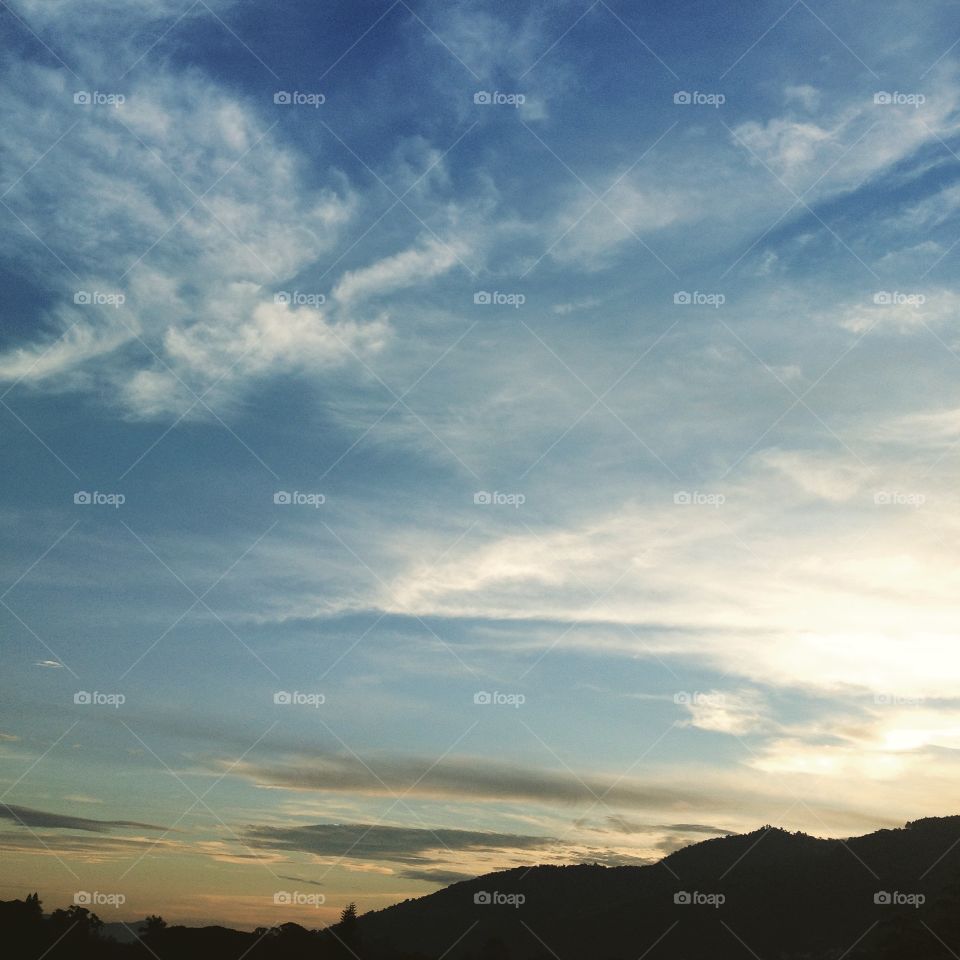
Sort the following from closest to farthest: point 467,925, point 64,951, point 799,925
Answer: point 64,951, point 467,925, point 799,925

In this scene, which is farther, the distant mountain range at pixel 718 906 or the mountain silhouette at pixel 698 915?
the distant mountain range at pixel 718 906

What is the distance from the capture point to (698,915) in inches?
4811

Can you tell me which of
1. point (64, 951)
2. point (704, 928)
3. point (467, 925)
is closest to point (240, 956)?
point (64, 951)

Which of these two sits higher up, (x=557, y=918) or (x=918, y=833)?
(x=918, y=833)

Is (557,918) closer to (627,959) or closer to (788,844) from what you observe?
(627,959)

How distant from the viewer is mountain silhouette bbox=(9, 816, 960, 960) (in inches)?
2648

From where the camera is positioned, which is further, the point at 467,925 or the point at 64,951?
the point at 467,925

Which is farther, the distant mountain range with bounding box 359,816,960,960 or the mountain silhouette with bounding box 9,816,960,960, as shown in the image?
the distant mountain range with bounding box 359,816,960,960

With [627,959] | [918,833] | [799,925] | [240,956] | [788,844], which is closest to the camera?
[240,956]

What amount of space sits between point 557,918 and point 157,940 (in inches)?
2620

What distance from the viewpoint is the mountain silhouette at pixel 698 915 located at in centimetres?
6725

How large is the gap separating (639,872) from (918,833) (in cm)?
3950

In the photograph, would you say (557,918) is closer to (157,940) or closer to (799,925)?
(799,925)

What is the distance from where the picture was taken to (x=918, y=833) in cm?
13038
